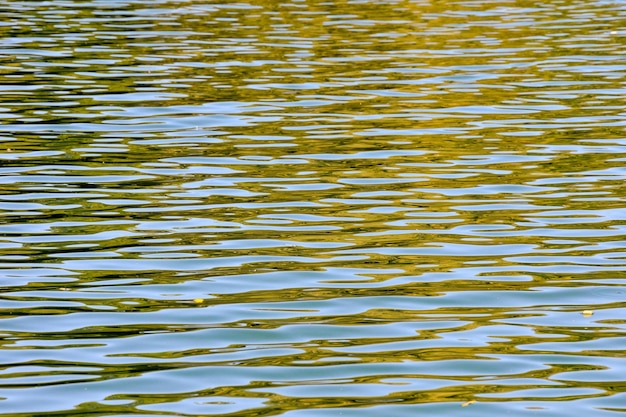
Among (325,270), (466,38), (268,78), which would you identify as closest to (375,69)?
(268,78)

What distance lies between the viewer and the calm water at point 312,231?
6.85 meters

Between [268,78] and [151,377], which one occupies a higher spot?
[151,377]

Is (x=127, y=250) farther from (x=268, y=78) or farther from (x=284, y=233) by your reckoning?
(x=268, y=78)

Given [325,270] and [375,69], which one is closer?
[325,270]

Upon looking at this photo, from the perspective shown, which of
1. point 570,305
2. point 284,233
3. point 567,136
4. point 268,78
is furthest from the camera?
point 268,78

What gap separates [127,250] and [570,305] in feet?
9.67

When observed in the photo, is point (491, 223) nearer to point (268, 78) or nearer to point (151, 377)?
point (151, 377)

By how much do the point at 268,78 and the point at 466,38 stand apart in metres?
4.90

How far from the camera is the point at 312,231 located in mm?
9852

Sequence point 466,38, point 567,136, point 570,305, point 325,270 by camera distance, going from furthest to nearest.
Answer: point 466,38 < point 567,136 < point 325,270 < point 570,305

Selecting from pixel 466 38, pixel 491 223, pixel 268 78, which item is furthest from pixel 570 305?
pixel 466 38

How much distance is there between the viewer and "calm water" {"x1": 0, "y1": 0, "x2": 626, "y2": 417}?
6848 millimetres

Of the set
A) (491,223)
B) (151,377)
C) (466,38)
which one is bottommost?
(466,38)

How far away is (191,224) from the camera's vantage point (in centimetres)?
1005
